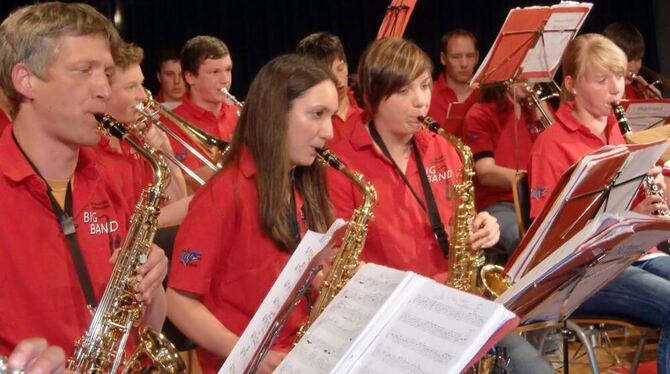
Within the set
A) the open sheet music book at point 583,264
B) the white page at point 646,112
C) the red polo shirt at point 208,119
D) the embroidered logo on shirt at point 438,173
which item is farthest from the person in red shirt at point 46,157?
the white page at point 646,112

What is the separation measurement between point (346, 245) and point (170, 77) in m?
3.45

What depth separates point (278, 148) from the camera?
90.7 inches

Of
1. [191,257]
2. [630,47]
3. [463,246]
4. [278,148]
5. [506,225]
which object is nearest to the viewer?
[191,257]

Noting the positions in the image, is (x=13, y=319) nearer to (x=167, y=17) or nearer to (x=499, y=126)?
(x=499, y=126)

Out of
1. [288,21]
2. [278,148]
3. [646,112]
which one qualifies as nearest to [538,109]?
[646,112]

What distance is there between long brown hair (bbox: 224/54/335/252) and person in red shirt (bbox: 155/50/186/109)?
10.4 ft

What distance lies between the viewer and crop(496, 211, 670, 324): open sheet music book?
6.20 ft

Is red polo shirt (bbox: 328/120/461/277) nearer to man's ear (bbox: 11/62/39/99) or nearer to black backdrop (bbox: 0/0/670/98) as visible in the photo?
man's ear (bbox: 11/62/39/99)

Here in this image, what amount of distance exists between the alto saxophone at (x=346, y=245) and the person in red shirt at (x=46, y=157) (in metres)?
0.47

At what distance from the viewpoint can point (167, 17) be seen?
6258 mm

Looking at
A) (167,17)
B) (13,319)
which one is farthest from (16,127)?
(167,17)

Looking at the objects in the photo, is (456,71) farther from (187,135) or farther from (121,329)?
(121,329)

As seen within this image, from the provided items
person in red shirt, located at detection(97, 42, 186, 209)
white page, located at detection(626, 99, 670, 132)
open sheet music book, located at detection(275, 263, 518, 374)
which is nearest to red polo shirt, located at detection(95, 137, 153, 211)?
person in red shirt, located at detection(97, 42, 186, 209)

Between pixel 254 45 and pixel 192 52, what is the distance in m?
2.01
